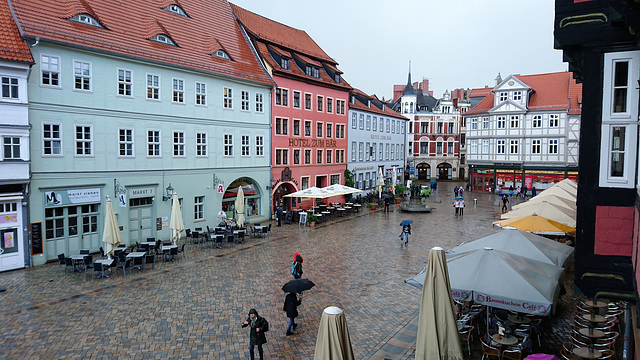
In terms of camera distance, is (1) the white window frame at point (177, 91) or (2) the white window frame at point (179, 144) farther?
(2) the white window frame at point (179, 144)

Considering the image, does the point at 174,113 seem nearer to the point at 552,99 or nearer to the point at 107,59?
the point at 107,59

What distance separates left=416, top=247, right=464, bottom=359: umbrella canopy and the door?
17661 mm

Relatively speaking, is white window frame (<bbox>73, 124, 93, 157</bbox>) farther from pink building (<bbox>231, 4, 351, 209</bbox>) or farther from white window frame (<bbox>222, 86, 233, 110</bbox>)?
pink building (<bbox>231, 4, 351, 209</bbox>)

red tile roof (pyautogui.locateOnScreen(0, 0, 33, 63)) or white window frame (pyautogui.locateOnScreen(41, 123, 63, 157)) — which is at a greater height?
red tile roof (pyautogui.locateOnScreen(0, 0, 33, 63))

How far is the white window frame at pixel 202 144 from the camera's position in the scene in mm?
24891

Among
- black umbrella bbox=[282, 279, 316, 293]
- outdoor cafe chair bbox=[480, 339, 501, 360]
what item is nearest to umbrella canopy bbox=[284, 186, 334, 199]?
black umbrella bbox=[282, 279, 316, 293]

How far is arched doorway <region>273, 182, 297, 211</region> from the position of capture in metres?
31.9

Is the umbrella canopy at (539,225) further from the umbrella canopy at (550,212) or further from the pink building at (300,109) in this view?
the pink building at (300,109)

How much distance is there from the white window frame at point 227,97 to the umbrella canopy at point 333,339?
21.8 metres

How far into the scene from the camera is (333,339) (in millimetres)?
6277

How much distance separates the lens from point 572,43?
8.85 metres

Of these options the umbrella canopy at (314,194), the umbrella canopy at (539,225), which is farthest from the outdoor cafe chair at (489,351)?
the umbrella canopy at (314,194)

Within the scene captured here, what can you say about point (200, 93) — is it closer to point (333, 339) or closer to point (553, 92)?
point (333, 339)

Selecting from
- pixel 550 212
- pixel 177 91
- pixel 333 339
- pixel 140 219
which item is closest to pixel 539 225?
pixel 550 212
